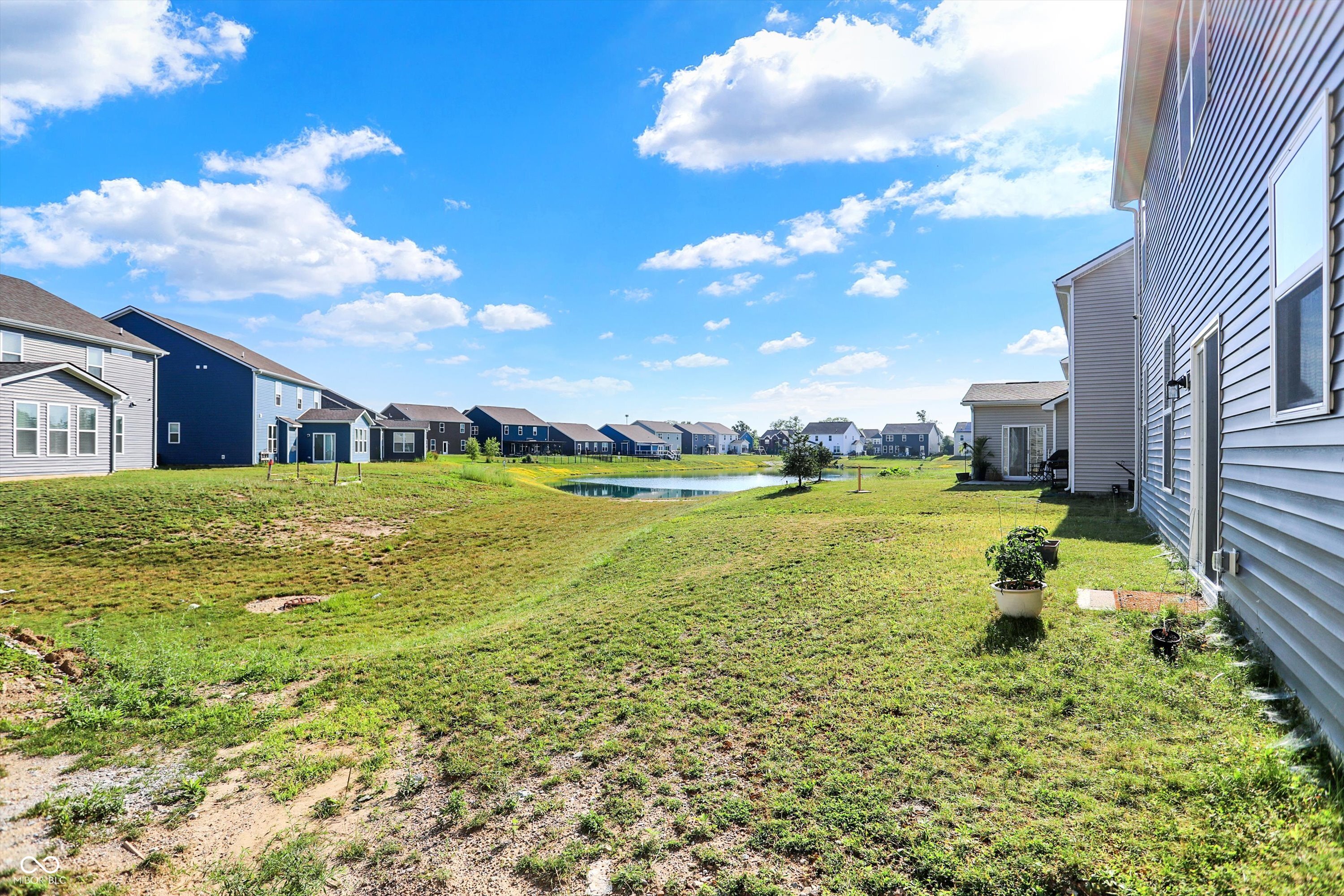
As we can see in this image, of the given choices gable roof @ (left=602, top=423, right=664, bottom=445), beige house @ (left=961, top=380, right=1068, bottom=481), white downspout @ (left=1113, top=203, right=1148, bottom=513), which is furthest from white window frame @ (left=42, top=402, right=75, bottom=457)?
gable roof @ (left=602, top=423, right=664, bottom=445)

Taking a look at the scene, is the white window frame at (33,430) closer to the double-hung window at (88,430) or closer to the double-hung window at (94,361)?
the double-hung window at (88,430)

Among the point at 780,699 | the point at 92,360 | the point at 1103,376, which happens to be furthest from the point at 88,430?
the point at 1103,376

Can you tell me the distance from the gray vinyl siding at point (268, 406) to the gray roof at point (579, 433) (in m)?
44.2

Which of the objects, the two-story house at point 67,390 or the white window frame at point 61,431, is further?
the white window frame at point 61,431

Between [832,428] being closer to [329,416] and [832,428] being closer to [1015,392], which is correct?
[1015,392]

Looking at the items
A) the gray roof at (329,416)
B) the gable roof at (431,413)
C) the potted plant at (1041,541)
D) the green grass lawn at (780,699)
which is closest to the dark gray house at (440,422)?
the gable roof at (431,413)

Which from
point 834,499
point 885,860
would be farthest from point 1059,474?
point 885,860

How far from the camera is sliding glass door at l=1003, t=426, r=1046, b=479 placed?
2220 cm

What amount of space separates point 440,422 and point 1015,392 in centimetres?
5325

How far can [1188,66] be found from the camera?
24.1ft

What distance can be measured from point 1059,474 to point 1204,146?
15248mm

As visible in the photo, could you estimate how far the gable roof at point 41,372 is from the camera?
16.0 metres

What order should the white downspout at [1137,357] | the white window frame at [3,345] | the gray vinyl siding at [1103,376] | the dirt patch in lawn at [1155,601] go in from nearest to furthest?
the dirt patch in lawn at [1155,601] → the white downspout at [1137,357] → the gray vinyl siding at [1103,376] → the white window frame at [3,345]

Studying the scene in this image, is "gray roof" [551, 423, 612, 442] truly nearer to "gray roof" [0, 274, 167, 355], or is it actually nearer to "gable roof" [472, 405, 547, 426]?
"gable roof" [472, 405, 547, 426]
